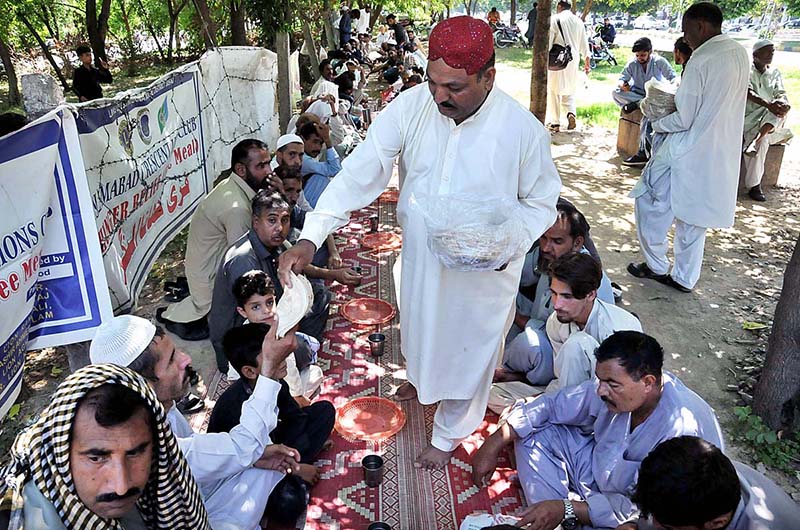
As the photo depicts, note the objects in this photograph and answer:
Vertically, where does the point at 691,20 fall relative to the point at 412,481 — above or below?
above

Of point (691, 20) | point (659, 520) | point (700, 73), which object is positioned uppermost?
point (691, 20)

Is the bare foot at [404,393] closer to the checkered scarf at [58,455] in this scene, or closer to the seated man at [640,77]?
the checkered scarf at [58,455]

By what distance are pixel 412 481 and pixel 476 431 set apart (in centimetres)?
51

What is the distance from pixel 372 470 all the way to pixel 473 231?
123 centimetres

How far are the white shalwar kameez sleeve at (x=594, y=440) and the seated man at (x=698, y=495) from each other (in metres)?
0.43

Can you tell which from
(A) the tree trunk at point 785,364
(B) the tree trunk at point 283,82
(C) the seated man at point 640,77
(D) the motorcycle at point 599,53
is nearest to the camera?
(A) the tree trunk at point 785,364

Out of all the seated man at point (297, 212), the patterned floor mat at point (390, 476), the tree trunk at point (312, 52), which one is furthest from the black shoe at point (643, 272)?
the tree trunk at point (312, 52)

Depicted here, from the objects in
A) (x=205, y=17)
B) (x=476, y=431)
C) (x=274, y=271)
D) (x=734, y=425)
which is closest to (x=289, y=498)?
(x=476, y=431)

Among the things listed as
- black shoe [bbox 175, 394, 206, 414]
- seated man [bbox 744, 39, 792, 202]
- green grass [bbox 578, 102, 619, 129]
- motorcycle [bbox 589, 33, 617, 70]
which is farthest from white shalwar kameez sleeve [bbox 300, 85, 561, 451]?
motorcycle [bbox 589, 33, 617, 70]

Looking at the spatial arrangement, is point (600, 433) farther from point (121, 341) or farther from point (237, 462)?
point (121, 341)

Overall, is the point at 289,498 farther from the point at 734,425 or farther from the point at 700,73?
the point at 700,73

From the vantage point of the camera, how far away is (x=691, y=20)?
4.54 m

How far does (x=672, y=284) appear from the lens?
493cm

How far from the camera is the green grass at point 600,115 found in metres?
10.2
